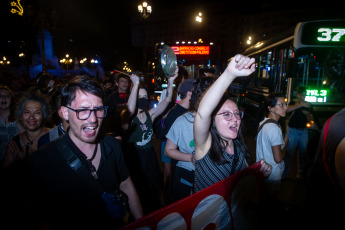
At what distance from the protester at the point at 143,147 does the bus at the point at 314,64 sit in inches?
123

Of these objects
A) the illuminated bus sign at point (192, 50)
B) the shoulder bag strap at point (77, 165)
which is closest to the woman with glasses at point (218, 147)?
the shoulder bag strap at point (77, 165)

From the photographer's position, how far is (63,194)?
1.74m

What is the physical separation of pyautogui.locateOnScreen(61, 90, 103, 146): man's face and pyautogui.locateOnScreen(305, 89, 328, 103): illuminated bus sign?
6663mm

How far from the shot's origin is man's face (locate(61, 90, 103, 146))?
1.96 m

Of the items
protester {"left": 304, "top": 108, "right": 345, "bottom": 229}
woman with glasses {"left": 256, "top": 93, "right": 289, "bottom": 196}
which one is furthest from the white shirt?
protester {"left": 304, "top": 108, "right": 345, "bottom": 229}

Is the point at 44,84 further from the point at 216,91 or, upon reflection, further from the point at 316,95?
the point at 316,95

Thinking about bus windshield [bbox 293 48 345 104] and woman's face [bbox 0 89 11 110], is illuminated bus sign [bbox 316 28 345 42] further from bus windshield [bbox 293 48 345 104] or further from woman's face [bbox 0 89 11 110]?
woman's face [bbox 0 89 11 110]

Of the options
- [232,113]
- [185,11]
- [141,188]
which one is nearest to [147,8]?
[141,188]

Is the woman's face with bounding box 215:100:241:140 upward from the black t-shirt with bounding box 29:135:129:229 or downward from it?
upward

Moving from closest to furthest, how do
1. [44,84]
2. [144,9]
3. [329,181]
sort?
1. [329,181]
2. [44,84]
3. [144,9]

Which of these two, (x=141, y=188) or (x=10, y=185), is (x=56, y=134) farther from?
(x=141, y=188)

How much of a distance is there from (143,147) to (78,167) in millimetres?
2137

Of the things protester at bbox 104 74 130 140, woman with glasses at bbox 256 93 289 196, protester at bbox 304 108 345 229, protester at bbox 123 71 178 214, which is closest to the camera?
protester at bbox 304 108 345 229

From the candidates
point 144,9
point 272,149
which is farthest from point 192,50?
point 272,149
